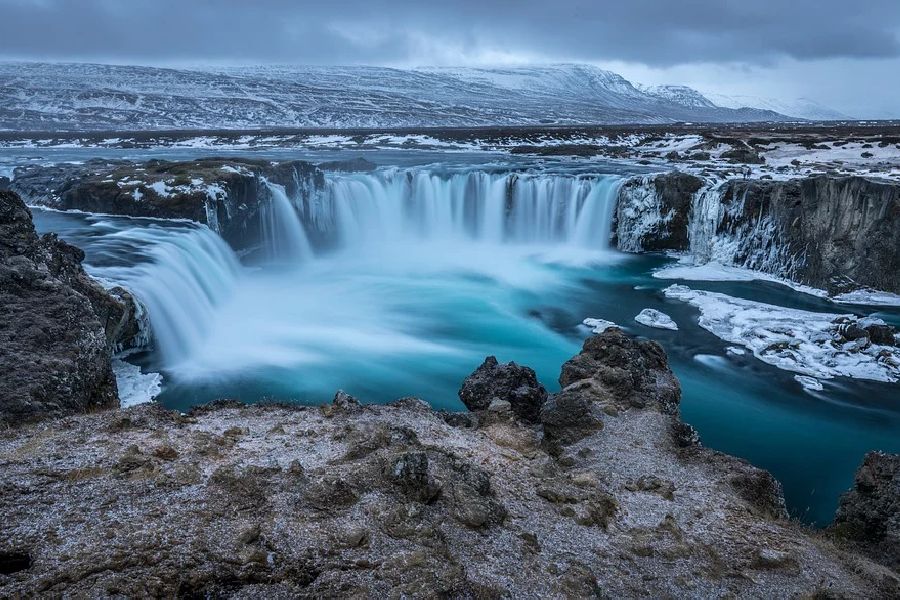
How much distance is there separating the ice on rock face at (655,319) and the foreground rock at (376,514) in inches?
405

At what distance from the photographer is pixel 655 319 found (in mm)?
18953

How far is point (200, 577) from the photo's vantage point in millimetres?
4773

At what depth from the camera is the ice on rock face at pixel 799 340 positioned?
606 inches

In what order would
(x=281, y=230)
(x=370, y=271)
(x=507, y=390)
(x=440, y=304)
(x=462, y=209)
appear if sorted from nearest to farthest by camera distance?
1. (x=507, y=390)
2. (x=440, y=304)
3. (x=370, y=271)
4. (x=281, y=230)
5. (x=462, y=209)

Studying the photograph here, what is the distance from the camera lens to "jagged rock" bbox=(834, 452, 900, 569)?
7.30 m

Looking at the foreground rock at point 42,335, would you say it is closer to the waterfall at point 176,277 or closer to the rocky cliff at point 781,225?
the waterfall at point 176,277

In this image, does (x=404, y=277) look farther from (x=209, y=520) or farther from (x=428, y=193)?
(x=209, y=520)

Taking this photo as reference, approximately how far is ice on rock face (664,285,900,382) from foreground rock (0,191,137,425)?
15.6m

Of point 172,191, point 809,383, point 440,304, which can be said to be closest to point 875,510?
point 809,383

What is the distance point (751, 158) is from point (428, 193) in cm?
2045

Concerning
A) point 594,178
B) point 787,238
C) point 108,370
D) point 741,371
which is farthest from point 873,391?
point 594,178

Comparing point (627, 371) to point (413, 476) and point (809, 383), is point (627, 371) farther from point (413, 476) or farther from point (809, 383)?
point (809, 383)

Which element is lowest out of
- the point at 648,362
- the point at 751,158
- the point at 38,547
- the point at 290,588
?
the point at 648,362

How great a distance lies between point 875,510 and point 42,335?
11.9m
